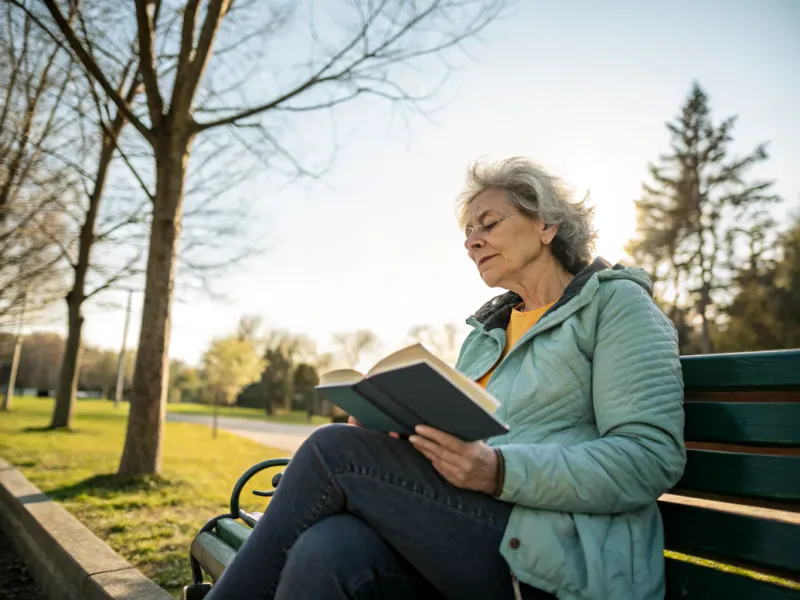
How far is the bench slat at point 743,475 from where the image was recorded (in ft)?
4.44

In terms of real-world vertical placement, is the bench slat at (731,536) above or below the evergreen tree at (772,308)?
below

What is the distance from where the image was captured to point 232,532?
233 centimetres

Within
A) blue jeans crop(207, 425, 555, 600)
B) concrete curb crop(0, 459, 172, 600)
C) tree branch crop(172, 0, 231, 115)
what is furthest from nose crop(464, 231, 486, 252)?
tree branch crop(172, 0, 231, 115)

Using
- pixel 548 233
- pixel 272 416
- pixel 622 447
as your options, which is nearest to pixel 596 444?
pixel 622 447

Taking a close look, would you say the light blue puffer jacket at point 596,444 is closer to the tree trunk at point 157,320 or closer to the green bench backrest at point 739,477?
the green bench backrest at point 739,477

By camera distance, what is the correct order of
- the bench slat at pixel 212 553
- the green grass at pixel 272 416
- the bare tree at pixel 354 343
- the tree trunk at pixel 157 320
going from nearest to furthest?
1. the bench slat at pixel 212 553
2. the tree trunk at pixel 157 320
3. the green grass at pixel 272 416
4. the bare tree at pixel 354 343

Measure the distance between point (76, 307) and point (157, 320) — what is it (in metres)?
7.42

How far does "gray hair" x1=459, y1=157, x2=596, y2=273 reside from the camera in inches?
86.4

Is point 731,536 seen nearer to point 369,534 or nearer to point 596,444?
point 596,444

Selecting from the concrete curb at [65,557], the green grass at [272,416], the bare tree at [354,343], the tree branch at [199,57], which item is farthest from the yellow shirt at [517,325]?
the bare tree at [354,343]

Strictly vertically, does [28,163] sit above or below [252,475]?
above

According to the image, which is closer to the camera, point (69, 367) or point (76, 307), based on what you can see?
point (76, 307)

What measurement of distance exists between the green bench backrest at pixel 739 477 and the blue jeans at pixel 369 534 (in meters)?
0.42

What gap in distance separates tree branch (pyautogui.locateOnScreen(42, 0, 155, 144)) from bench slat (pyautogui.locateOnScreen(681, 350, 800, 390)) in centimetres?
633
